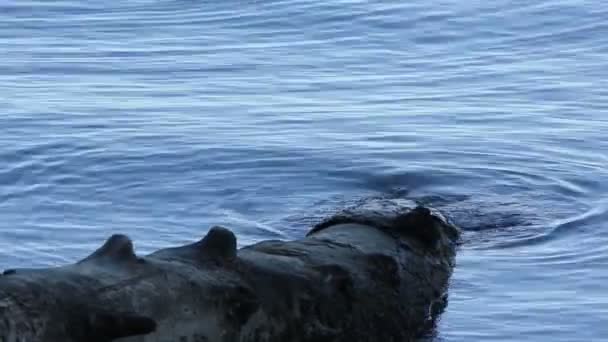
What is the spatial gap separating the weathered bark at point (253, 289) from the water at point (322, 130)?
0.45 m

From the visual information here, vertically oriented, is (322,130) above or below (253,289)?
below

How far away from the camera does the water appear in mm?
12000

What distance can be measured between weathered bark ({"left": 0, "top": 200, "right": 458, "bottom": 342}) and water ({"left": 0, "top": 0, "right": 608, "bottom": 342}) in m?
0.45

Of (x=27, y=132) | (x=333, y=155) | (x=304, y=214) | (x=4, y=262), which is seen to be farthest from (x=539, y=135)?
(x=4, y=262)

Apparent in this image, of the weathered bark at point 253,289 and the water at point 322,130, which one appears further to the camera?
the water at point 322,130

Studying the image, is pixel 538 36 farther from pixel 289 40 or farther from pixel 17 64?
pixel 17 64

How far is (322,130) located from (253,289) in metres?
7.81

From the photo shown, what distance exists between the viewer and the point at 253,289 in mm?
A: 8656

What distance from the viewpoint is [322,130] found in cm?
1639

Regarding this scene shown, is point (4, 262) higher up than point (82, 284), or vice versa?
point (82, 284)

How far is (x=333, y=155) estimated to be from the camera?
15227 mm

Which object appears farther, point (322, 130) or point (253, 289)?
point (322, 130)

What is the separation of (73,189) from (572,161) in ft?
14.3

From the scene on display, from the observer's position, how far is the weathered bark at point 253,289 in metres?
7.60
